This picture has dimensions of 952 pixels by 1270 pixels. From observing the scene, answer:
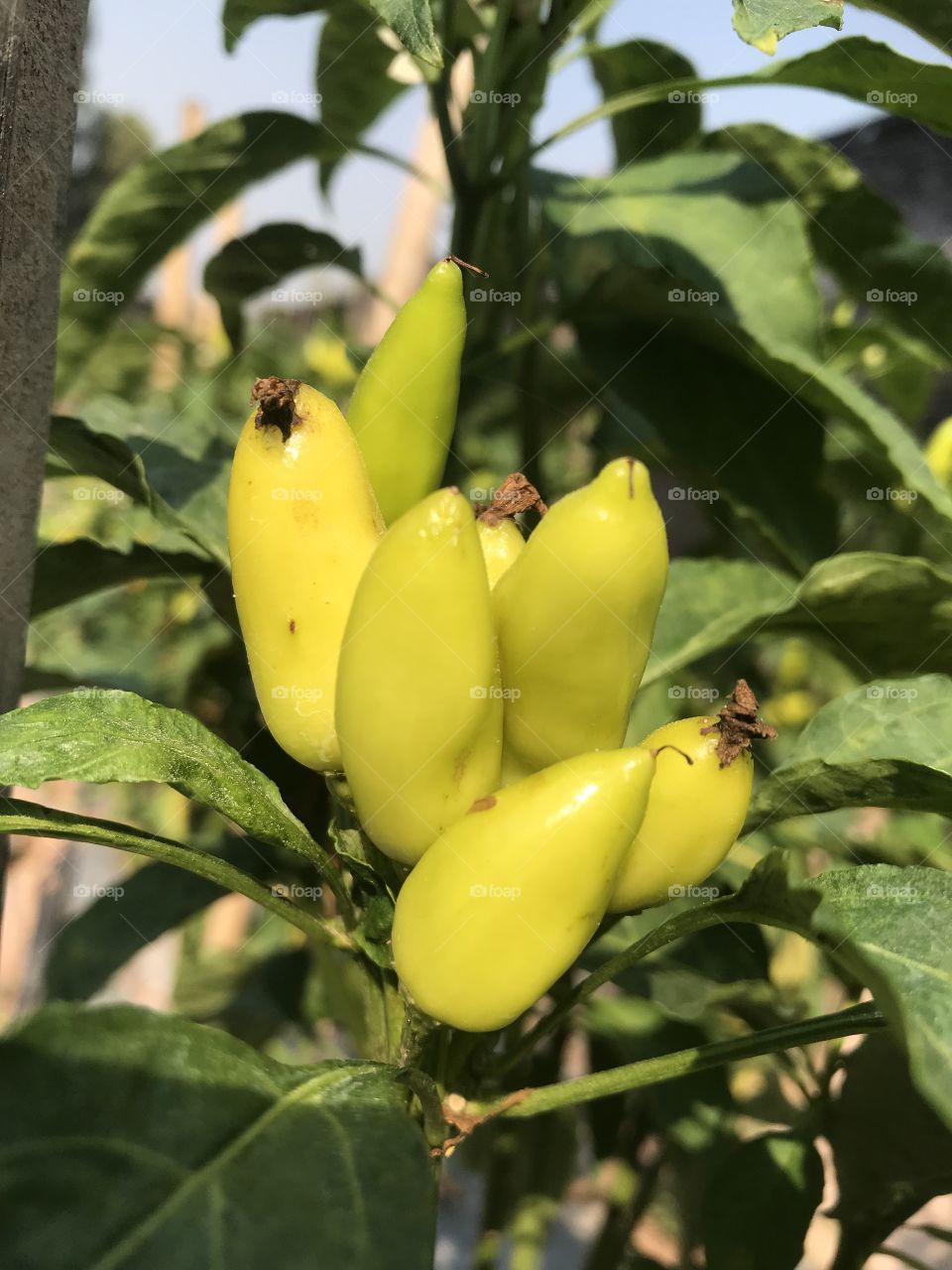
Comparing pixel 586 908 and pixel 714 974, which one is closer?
pixel 586 908

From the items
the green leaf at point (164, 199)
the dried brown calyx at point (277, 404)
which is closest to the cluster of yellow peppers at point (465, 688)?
the dried brown calyx at point (277, 404)

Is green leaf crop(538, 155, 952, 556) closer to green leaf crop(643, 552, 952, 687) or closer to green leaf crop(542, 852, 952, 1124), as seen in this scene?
green leaf crop(643, 552, 952, 687)

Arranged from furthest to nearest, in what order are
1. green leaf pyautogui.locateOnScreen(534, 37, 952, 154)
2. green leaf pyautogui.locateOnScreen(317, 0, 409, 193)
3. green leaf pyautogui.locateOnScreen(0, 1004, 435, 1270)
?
1. green leaf pyautogui.locateOnScreen(317, 0, 409, 193)
2. green leaf pyautogui.locateOnScreen(534, 37, 952, 154)
3. green leaf pyautogui.locateOnScreen(0, 1004, 435, 1270)

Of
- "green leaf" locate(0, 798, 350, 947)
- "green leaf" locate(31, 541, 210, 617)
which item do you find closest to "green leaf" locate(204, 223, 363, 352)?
"green leaf" locate(31, 541, 210, 617)

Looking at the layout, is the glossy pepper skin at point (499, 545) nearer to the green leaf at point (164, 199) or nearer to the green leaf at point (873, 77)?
the green leaf at point (873, 77)

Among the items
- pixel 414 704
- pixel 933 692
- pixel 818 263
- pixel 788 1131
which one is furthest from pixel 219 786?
pixel 818 263

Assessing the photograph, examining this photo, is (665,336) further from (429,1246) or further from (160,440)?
(429,1246)
